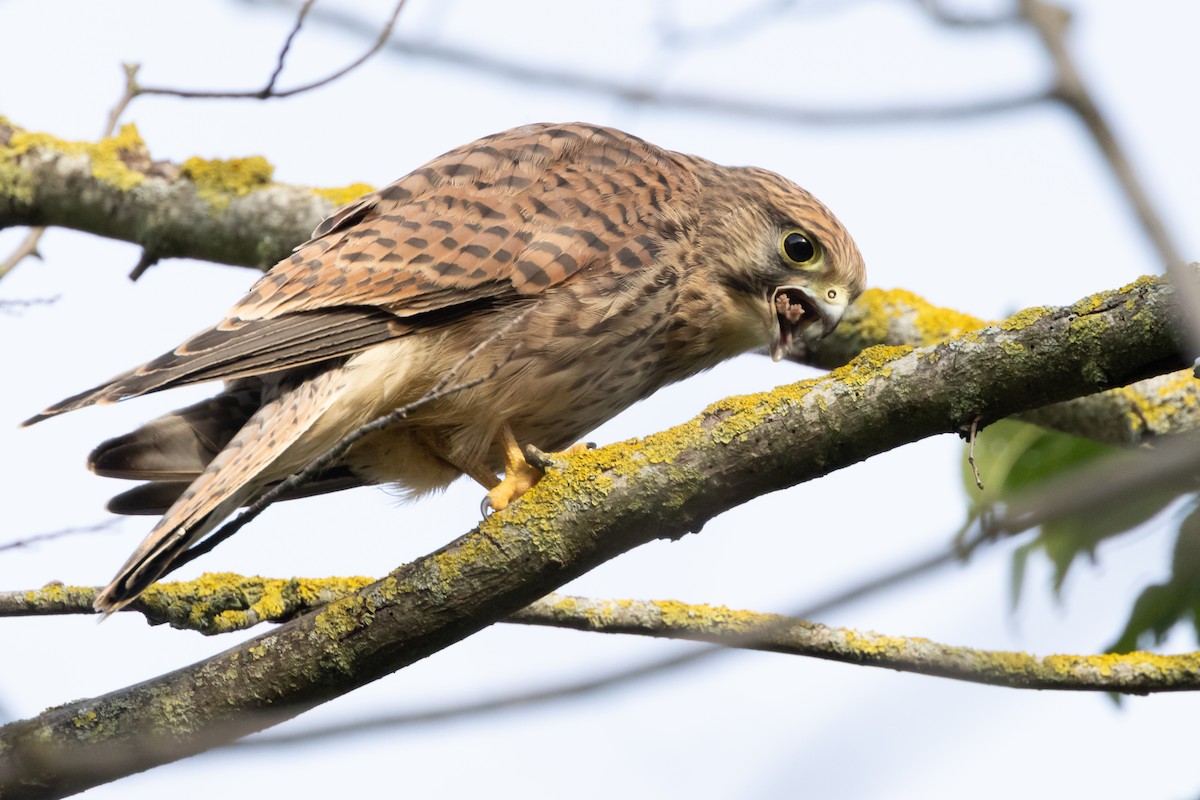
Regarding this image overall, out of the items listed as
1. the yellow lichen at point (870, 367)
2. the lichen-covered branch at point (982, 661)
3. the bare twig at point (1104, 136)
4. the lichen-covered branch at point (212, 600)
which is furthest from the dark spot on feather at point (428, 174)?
the bare twig at point (1104, 136)

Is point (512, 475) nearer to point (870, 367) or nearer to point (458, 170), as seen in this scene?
point (458, 170)

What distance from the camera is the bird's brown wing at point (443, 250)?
3.43 m

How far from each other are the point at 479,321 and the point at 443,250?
0.25 m

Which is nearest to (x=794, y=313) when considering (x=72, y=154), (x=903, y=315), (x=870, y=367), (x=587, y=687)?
(x=903, y=315)

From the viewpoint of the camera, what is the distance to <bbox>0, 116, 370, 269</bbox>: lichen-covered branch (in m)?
4.71

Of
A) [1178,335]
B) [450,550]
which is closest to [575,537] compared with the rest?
[450,550]

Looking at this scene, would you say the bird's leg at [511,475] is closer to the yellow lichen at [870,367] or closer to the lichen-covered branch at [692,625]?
the lichen-covered branch at [692,625]

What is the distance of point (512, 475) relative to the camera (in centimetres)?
351

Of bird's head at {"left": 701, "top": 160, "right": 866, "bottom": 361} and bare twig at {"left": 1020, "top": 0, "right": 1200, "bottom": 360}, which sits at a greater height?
bird's head at {"left": 701, "top": 160, "right": 866, "bottom": 361}

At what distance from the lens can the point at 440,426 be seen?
12.3 feet

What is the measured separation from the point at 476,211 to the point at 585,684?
2.75 metres

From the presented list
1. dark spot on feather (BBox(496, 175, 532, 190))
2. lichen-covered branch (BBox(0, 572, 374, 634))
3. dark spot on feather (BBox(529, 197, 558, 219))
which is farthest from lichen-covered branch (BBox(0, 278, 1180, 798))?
dark spot on feather (BBox(496, 175, 532, 190))

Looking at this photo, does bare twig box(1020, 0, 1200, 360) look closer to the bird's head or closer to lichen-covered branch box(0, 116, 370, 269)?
the bird's head

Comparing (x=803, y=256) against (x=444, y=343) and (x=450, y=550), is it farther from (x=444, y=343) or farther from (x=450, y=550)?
(x=450, y=550)
